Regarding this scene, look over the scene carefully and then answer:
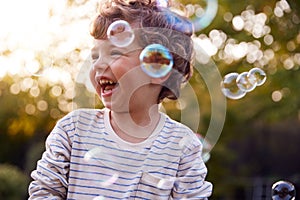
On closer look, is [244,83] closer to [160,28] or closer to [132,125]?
[160,28]

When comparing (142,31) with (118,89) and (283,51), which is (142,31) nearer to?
(118,89)

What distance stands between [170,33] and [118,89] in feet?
1.08

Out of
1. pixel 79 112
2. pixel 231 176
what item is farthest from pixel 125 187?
pixel 231 176

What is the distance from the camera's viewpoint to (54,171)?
80.2 inches

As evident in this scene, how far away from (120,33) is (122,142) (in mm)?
317

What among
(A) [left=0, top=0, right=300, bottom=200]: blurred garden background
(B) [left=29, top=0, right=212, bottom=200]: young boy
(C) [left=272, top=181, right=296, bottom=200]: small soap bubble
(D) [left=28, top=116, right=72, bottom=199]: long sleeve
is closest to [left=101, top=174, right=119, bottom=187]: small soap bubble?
(B) [left=29, top=0, right=212, bottom=200]: young boy

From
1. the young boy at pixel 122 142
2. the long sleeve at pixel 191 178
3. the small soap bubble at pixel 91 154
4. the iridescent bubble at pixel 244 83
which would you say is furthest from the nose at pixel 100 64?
the iridescent bubble at pixel 244 83

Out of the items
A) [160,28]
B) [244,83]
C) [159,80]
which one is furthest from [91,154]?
[244,83]

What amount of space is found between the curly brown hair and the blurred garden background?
0.39m

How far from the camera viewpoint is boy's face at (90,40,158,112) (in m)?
2.04

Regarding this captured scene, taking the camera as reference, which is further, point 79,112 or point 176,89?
point 176,89

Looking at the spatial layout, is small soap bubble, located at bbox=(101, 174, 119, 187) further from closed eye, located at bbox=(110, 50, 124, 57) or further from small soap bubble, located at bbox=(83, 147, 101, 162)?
closed eye, located at bbox=(110, 50, 124, 57)

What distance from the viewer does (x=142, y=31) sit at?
2.24 metres

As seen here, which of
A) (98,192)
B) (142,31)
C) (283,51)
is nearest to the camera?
(98,192)
